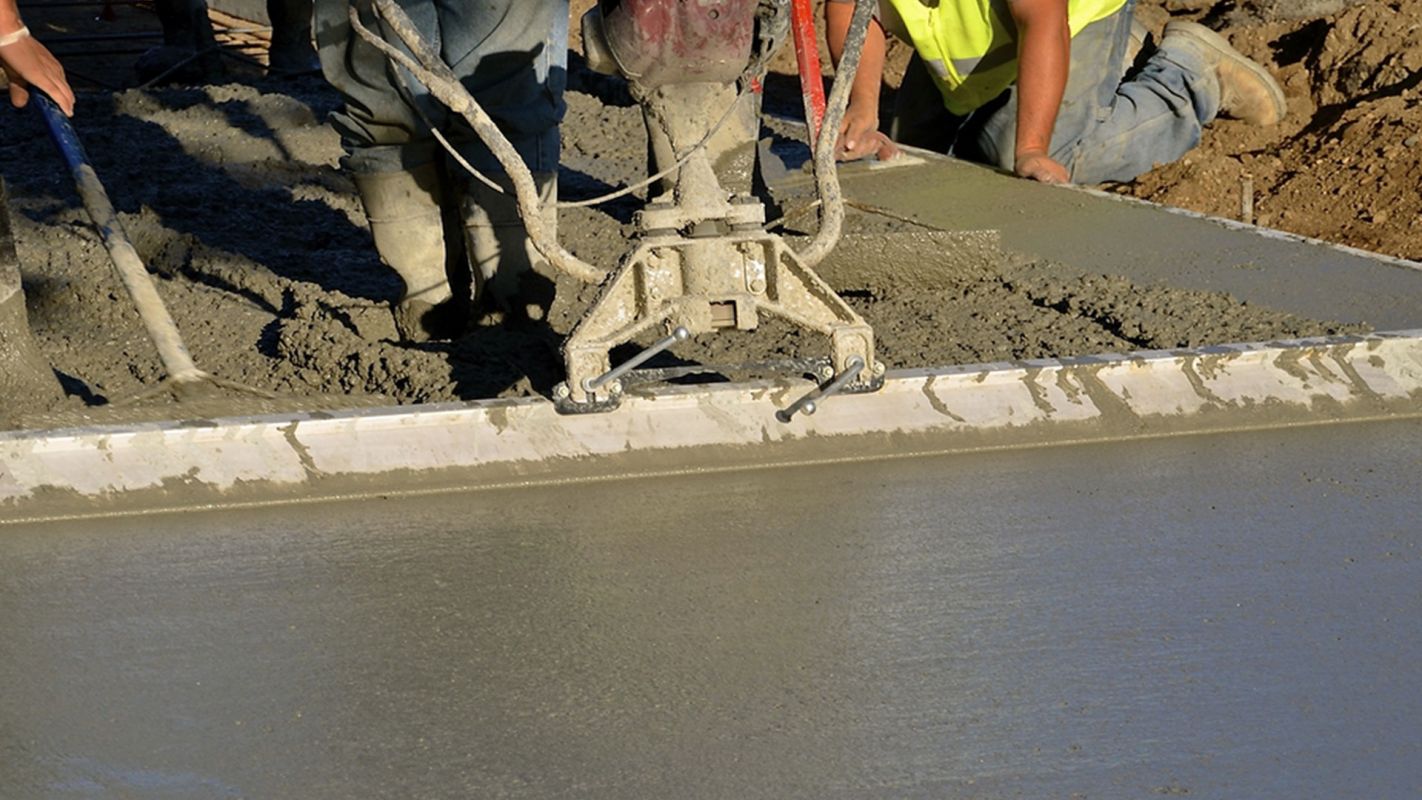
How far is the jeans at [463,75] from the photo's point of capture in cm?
332

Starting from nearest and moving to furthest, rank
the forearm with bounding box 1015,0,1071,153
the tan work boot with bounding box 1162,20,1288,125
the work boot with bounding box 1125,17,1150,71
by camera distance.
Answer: the forearm with bounding box 1015,0,1071,153, the tan work boot with bounding box 1162,20,1288,125, the work boot with bounding box 1125,17,1150,71

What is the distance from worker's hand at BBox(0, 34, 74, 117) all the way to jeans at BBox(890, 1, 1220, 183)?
114 inches

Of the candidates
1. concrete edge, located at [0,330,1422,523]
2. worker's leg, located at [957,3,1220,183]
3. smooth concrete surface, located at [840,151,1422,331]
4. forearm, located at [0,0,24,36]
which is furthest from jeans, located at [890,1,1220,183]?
forearm, located at [0,0,24,36]

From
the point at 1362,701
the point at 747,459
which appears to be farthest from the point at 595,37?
the point at 1362,701

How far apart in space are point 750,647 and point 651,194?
9.61 ft

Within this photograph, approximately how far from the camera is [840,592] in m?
2.29

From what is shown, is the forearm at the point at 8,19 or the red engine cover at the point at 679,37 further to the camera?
the forearm at the point at 8,19

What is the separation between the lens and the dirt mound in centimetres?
542

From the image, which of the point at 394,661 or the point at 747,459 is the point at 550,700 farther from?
the point at 747,459

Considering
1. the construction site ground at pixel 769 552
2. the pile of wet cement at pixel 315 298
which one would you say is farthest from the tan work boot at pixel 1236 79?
the construction site ground at pixel 769 552

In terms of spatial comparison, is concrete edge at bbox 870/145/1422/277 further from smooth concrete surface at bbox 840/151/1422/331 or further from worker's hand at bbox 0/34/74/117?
worker's hand at bbox 0/34/74/117

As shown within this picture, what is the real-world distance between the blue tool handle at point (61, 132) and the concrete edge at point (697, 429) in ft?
2.95

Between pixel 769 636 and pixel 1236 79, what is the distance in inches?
181

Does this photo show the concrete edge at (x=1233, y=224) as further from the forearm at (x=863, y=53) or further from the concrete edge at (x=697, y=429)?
Result: the concrete edge at (x=697, y=429)
